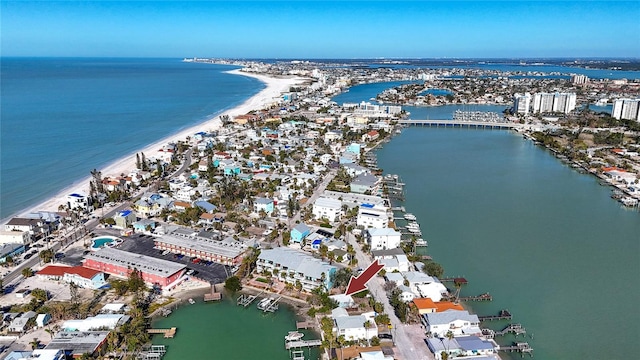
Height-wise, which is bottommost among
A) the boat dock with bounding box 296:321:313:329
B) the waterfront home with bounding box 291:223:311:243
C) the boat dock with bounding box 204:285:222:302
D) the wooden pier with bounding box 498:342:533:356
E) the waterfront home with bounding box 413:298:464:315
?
the wooden pier with bounding box 498:342:533:356

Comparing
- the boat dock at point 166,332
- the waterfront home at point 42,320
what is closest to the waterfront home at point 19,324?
the waterfront home at point 42,320

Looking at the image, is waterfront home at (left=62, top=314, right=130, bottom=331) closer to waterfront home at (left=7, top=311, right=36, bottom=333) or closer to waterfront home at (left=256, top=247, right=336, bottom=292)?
waterfront home at (left=7, top=311, right=36, bottom=333)

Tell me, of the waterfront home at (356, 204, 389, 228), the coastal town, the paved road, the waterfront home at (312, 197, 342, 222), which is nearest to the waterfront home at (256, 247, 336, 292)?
the coastal town

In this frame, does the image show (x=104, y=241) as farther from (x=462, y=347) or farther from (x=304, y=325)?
(x=462, y=347)

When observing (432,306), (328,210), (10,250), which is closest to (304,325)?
(432,306)

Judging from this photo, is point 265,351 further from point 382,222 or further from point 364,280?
point 382,222

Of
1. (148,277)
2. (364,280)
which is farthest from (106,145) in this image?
(364,280)

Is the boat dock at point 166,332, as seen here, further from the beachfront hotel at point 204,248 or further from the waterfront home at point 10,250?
the waterfront home at point 10,250
